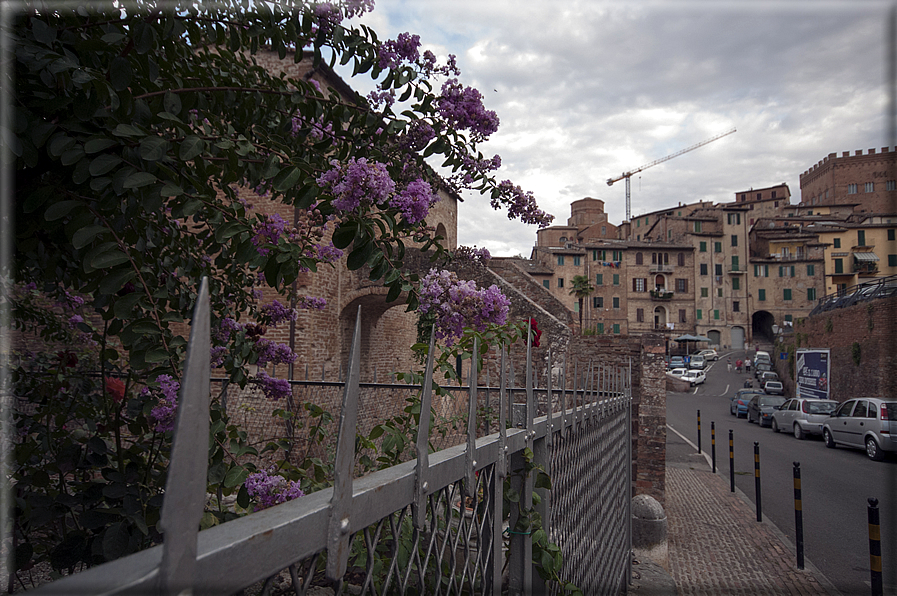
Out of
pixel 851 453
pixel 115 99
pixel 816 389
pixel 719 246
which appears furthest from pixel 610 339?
pixel 719 246

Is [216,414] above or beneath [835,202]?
beneath

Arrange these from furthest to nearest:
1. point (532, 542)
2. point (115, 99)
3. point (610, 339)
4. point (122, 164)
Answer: point (610, 339)
point (532, 542)
point (122, 164)
point (115, 99)

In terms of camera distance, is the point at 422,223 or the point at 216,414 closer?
the point at 216,414

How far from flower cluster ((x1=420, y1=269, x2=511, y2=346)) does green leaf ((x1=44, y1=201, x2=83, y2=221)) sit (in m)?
1.18

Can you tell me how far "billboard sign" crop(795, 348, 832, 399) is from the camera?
22.7 metres

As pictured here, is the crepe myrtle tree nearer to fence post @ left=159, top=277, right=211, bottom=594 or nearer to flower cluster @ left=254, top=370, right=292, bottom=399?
flower cluster @ left=254, top=370, right=292, bottom=399

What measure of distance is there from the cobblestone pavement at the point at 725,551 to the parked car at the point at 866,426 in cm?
607

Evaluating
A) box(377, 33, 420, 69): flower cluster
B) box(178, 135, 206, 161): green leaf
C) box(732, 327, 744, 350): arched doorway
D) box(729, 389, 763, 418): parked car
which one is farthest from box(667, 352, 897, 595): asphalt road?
box(732, 327, 744, 350): arched doorway

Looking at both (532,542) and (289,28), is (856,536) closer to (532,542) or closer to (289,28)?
(532,542)

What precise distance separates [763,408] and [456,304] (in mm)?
21827

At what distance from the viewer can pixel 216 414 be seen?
5.94ft

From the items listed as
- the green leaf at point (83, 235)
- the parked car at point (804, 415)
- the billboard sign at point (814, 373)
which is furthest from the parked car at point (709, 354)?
the green leaf at point (83, 235)

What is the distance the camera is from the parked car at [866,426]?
41.8ft

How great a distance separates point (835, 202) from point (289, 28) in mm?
78127
